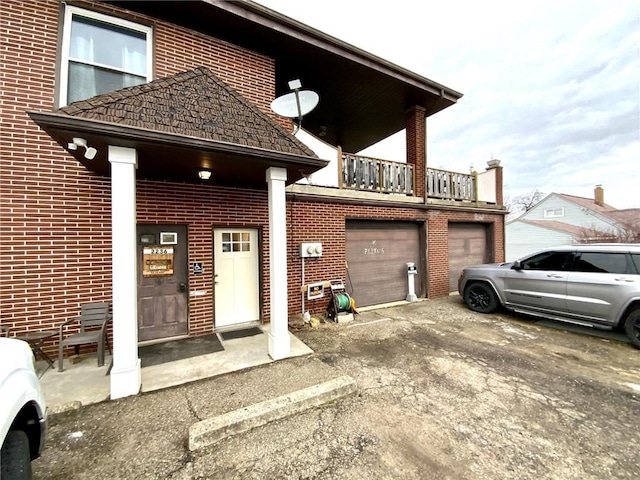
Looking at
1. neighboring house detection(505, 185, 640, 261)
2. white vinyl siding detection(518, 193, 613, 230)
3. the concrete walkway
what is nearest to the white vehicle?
the concrete walkway

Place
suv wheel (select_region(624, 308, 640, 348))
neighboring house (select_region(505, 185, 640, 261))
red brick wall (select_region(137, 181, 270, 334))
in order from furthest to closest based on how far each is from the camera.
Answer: neighboring house (select_region(505, 185, 640, 261)), red brick wall (select_region(137, 181, 270, 334)), suv wheel (select_region(624, 308, 640, 348))

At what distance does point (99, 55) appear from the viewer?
4.27m

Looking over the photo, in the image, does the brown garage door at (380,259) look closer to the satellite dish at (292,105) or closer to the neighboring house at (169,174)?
the neighboring house at (169,174)

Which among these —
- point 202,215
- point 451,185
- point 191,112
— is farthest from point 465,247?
point 191,112

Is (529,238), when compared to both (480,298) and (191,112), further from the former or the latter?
(191,112)

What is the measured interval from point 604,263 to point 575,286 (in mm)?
601

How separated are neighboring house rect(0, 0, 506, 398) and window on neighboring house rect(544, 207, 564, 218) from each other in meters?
26.0

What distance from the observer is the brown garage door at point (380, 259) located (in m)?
6.74

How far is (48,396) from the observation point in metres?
2.94

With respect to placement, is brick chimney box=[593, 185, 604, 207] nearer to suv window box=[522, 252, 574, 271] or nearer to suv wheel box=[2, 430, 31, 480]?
suv window box=[522, 252, 574, 271]

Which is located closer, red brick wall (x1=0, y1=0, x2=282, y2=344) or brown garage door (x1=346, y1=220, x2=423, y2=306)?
red brick wall (x1=0, y1=0, x2=282, y2=344)

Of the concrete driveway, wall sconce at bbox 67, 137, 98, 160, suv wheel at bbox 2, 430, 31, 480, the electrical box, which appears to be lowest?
the concrete driveway

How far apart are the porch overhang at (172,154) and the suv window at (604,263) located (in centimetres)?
531

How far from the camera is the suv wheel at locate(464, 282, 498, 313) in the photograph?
6.13m
